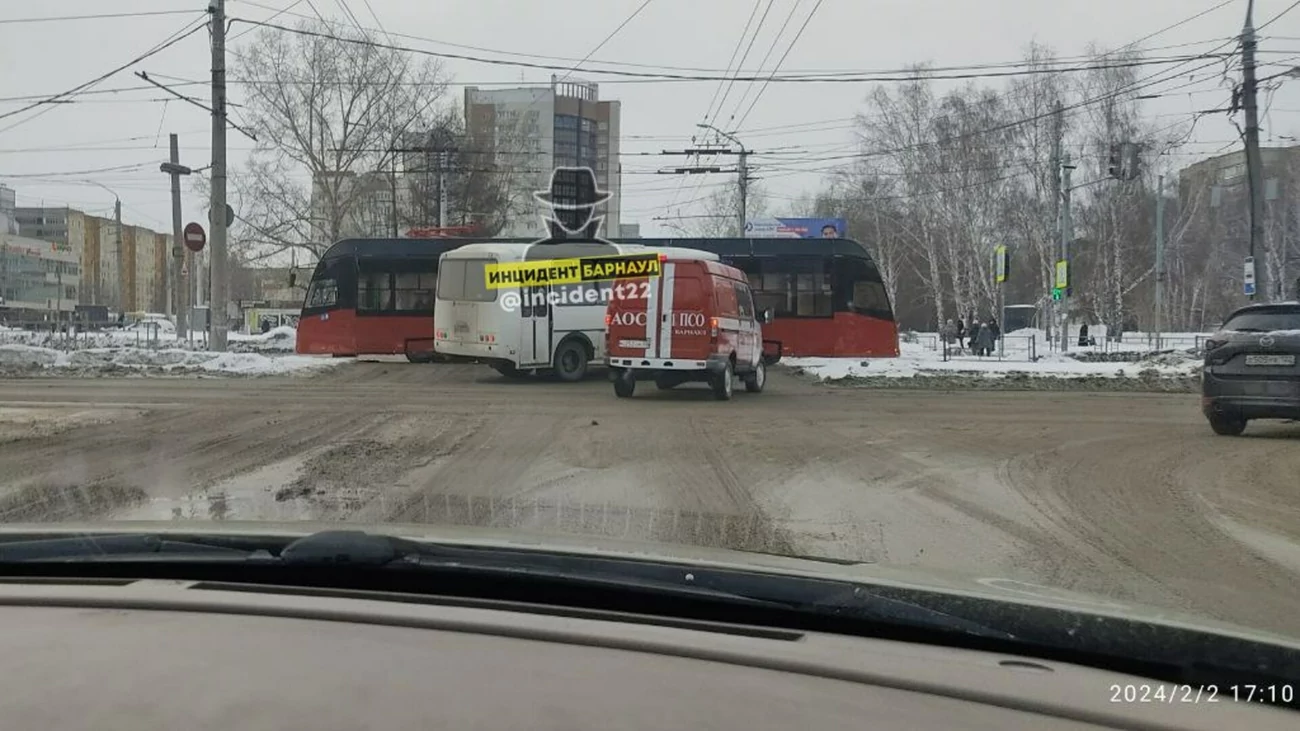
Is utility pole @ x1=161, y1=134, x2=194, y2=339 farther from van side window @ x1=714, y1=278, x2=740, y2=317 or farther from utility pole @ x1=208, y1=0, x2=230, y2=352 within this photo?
van side window @ x1=714, y1=278, x2=740, y2=317

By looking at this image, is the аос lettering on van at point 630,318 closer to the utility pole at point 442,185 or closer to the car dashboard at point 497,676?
the car dashboard at point 497,676

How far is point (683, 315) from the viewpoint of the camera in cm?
1639

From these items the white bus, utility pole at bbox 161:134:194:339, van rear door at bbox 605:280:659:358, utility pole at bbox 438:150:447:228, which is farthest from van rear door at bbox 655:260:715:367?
utility pole at bbox 438:150:447:228

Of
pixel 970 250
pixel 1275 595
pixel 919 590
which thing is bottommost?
pixel 1275 595

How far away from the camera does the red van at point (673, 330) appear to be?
643 inches

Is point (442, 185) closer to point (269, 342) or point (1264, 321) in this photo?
point (269, 342)

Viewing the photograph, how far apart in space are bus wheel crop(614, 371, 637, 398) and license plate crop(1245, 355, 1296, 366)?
29.0 ft

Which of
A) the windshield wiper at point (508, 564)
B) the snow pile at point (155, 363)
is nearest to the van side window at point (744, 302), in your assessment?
the snow pile at point (155, 363)

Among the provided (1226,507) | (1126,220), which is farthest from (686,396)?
(1126,220)

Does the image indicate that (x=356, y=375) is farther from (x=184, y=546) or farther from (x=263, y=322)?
Result: (x=263, y=322)

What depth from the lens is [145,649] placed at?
1.90 meters

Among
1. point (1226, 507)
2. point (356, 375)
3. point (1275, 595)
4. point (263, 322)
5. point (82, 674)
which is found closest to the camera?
point (82, 674)

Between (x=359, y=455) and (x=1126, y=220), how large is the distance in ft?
167

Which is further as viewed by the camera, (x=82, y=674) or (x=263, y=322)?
(x=263, y=322)
